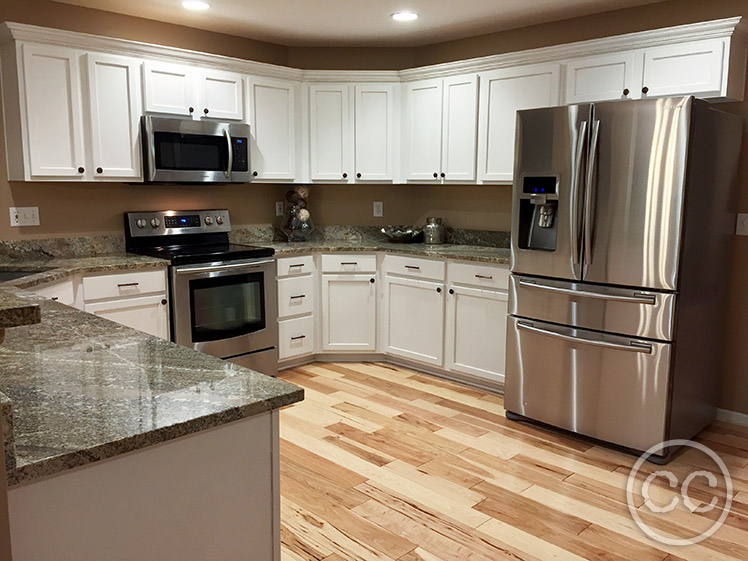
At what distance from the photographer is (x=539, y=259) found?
10.8ft

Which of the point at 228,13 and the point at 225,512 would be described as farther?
the point at 228,13

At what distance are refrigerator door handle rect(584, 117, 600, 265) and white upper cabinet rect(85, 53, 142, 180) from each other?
8.38ft

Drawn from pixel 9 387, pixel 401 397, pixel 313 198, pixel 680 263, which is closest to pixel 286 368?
pixel 401 397

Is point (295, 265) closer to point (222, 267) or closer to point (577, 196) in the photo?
point (222, 267)

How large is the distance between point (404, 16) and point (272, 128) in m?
1.17

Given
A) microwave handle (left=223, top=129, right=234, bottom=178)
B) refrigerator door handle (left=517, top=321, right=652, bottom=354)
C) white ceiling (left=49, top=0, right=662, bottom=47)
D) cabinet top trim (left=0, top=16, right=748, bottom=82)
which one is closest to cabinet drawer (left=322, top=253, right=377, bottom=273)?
microwave handle (left=223, top=129, right=234, bottom=178)

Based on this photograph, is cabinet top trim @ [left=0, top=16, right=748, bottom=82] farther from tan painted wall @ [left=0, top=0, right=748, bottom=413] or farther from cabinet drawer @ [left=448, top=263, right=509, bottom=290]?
cabinet drawer @ [left=448, top=263, right=509, bottom=290]

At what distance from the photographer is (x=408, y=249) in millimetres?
4332

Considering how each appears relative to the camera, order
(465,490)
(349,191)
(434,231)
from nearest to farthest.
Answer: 1. (465,490)
2. (434,231)
3. (349,191)

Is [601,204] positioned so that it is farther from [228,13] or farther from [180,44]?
[180,44]

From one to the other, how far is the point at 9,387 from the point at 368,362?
341cm

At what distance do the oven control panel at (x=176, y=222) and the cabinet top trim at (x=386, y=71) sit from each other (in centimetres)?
96

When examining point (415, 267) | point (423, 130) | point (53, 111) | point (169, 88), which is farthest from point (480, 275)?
point (53, 111)

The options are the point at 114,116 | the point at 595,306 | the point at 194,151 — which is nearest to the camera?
the point at 595,306
